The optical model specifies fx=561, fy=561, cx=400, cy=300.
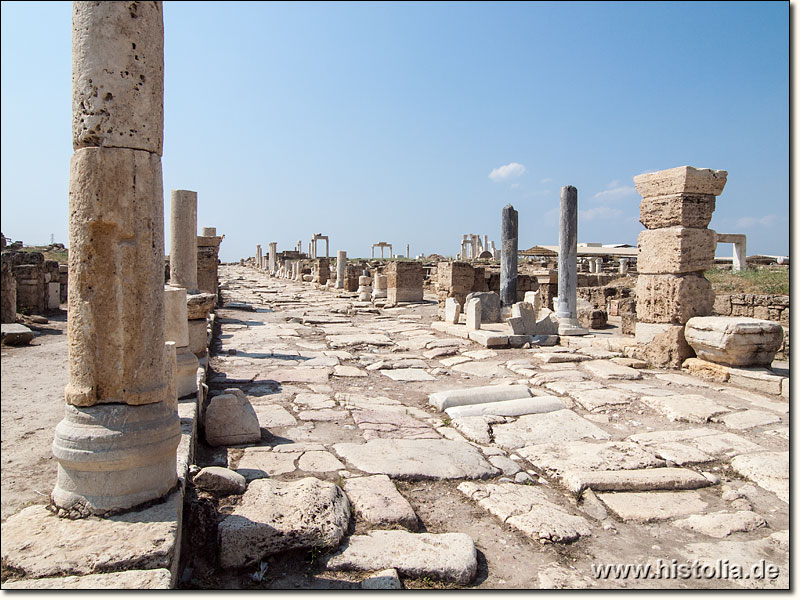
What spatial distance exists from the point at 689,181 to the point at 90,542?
7.82 meters

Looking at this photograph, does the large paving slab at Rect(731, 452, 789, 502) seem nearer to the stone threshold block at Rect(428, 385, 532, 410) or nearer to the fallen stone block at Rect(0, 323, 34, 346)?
the stone threshold block at Rect(428, 385, 532, 410)

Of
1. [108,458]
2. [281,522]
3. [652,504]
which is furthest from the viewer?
[652,504]

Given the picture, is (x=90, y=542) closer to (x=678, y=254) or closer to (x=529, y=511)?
(x=529, y=511)

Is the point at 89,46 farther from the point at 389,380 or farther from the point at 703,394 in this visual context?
the point at 703,394

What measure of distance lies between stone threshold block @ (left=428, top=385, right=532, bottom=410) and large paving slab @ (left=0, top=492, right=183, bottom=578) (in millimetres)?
3484

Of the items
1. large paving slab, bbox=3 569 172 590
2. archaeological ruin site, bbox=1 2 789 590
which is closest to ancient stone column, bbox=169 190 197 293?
archaeological ruin site, bbox=1 2 789 590

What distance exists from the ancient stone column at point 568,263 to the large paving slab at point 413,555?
856cm

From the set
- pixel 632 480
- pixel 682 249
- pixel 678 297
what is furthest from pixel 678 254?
pixel 632 480

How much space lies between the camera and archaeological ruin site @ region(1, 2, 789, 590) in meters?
2.61

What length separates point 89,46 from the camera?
260 cm

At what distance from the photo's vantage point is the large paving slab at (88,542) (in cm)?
219

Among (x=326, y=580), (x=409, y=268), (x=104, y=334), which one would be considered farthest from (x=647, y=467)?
(x=409, y=268)

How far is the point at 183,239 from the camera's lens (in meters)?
10.0

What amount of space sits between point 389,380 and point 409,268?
1016cm
